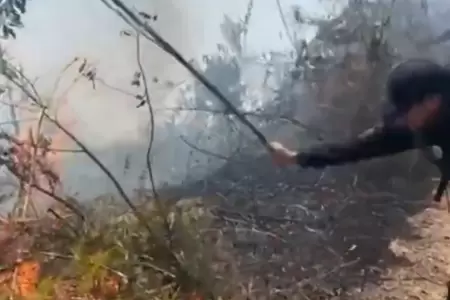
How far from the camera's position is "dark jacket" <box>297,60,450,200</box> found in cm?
92

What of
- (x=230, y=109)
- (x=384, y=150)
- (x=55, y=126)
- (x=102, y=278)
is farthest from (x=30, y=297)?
(x=384, y=150)

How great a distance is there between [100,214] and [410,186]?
41 centimetres

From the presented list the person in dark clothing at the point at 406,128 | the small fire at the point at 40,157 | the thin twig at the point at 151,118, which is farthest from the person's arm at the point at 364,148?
the small fire at the point at 40,157

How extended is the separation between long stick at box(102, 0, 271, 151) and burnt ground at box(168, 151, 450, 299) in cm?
5

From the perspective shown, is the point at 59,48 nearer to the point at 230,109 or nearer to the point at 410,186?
the point at 230,109

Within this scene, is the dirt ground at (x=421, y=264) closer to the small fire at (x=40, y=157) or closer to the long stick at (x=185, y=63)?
the long stick at (x=185, y=63)

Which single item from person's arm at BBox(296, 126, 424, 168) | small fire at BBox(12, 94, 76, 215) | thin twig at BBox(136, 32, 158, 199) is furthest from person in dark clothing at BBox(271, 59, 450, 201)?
small fire at BBox(12, 94, 76, 215)

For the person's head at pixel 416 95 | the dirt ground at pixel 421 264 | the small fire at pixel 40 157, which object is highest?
the person's head at pixel 416 95

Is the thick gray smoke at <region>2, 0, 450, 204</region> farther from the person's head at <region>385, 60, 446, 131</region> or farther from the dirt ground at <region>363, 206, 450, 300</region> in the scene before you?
the dirt ground at <region>363, 206, 450, 300</region>

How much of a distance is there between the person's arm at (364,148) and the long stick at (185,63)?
0.06m

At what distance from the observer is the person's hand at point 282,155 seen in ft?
3.08

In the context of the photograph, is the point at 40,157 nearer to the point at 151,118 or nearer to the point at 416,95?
the point at 151,118

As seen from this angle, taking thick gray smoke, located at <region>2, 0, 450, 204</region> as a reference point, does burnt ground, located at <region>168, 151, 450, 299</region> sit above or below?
below

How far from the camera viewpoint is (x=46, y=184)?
36.6 inches
